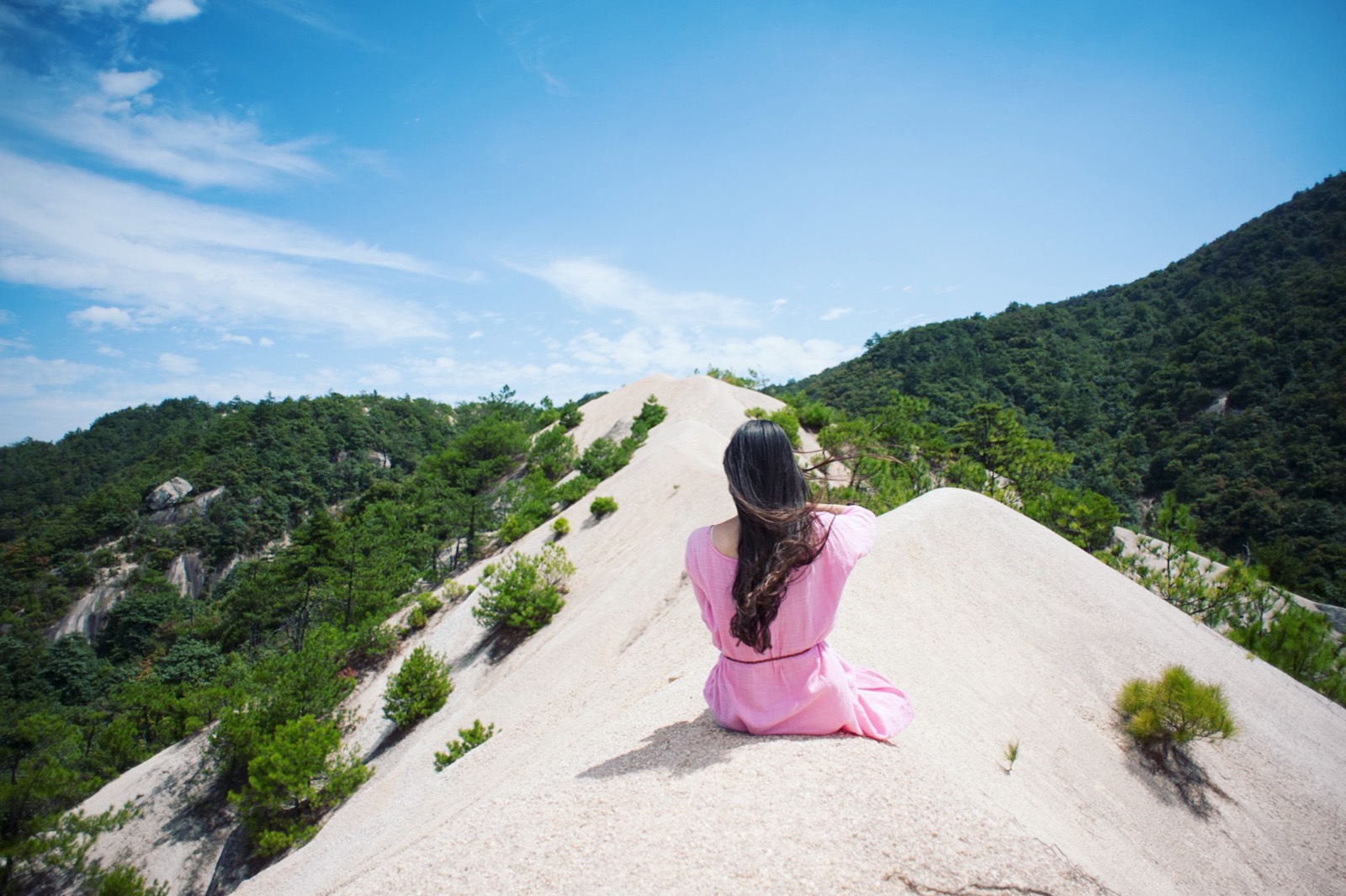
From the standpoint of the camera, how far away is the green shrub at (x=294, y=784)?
11.8 metres

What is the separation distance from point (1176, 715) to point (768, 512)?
602 centimetres

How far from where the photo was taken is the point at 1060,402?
50.4m

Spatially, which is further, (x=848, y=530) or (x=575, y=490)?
(x=575, y=490)

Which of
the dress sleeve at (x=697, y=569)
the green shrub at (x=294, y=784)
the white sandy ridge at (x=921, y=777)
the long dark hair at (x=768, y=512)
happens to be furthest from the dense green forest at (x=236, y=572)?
the long dark hair at (x=768, y=512)

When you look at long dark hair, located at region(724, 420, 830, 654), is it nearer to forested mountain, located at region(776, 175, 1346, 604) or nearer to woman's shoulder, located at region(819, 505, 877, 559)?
woman's shoulder, located at region(819, 505, 877, 559)

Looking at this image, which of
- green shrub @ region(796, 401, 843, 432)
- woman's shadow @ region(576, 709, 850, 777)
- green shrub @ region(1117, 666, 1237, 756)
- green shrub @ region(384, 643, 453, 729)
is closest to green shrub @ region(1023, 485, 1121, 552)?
green shrub @ region(1117, 666, 1237, 756)

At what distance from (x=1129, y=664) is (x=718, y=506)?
1188 cm

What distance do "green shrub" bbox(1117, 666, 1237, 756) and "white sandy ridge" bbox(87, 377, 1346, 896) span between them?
249mm

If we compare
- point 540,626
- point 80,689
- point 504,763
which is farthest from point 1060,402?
point 80,689

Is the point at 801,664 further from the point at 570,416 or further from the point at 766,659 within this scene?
the point at 570,416

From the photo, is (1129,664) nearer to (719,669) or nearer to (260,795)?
(719,669)

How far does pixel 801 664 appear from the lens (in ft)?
A: 11.3

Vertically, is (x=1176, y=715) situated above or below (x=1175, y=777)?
above

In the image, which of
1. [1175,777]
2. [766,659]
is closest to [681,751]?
[766,659]
